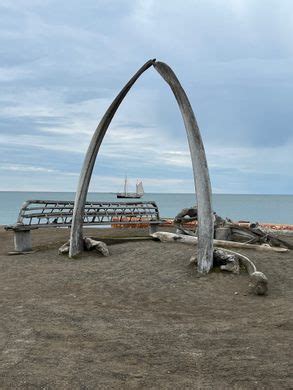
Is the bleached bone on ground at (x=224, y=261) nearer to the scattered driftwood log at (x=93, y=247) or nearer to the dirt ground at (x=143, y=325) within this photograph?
the dirt ground at (x=143, y=325)

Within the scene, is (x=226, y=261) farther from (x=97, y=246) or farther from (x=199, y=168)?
(x=97, y=246)

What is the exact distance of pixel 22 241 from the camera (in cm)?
1594

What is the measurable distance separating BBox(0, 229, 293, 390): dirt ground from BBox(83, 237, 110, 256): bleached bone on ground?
617 mm

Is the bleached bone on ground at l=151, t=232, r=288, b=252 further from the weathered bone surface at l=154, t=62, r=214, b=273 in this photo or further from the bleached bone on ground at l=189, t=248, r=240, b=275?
the weathered bone surface at l=154, t=62, r=214, b=273

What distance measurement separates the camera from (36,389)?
16.6ft

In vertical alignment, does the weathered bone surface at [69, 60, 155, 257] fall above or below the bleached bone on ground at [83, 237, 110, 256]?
above

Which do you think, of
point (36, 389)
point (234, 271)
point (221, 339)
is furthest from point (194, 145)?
point (36, 389)

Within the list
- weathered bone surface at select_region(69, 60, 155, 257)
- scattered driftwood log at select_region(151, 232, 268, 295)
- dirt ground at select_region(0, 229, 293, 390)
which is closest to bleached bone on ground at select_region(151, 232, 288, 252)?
scattered driftwood log at select_region(151, 232, 268, 295)

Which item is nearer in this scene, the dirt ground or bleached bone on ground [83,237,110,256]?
the dirt ground

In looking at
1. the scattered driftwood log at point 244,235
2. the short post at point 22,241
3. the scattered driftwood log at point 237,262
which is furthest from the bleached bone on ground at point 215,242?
the short post at point 22,241

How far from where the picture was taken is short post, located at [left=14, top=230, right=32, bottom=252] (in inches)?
624

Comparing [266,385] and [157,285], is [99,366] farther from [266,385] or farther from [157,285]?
[157,285]

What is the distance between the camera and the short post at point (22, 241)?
52.0ft

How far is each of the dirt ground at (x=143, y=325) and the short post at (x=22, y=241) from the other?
2564 mm
